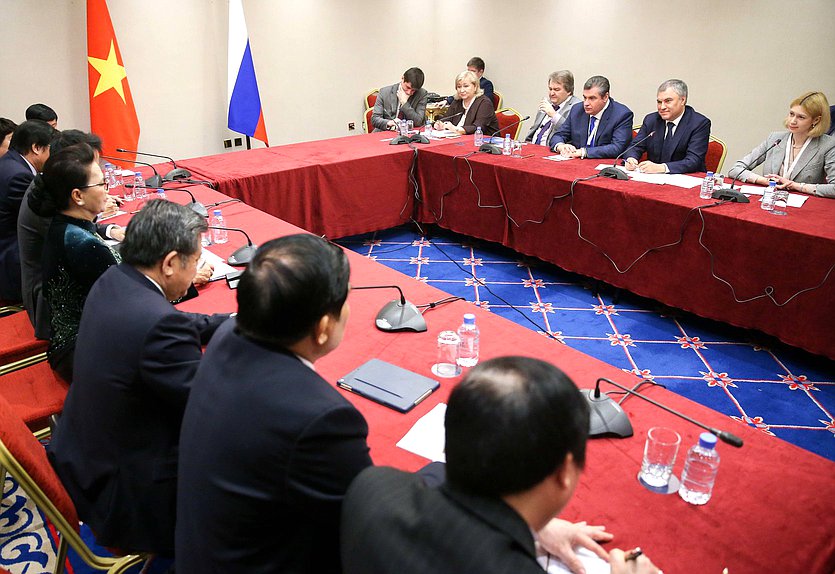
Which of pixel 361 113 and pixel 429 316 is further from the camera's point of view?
pixel 361 113

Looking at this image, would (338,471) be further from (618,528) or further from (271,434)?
(618,528)

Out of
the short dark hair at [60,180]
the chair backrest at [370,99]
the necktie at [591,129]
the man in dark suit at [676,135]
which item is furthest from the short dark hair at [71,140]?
the chair backrest at [370,99]

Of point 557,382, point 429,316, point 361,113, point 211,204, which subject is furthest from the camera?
point 361,113

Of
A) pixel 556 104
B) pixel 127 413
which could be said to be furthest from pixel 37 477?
pixel 556 104

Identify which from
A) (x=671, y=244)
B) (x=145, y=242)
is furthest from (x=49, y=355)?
(x=671, y=244)

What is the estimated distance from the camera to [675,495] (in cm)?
119

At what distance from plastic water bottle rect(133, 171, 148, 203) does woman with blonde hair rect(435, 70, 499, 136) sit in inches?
102

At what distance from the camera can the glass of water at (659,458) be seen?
1227mm

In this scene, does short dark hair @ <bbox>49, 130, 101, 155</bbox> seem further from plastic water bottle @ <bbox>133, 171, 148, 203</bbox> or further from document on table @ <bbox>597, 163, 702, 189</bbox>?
document on table @ <bbox>597, 163, 702, 189</bbox>

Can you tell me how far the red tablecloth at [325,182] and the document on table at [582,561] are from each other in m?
3.12

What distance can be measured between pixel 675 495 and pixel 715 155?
3.37 meters

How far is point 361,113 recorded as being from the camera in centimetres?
693

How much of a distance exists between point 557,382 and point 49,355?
1852 millimetres

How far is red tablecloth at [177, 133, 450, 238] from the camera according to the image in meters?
3.85
